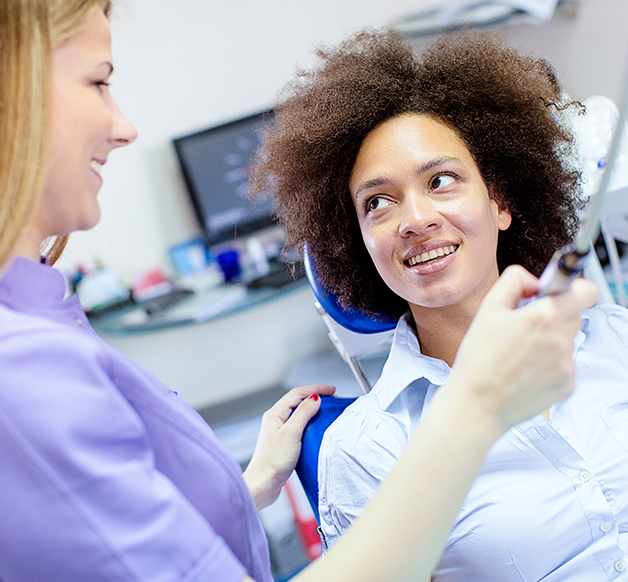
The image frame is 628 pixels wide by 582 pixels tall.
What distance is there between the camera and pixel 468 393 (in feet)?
1.73

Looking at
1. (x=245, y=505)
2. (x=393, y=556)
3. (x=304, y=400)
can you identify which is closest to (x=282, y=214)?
(x=304, y=400)

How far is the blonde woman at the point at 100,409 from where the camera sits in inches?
18.2

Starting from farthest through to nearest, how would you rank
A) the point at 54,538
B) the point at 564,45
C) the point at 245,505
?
1. the point at 564,45
2. the point at 245,505
3. the point at 54,538

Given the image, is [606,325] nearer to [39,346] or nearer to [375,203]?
[375,203]

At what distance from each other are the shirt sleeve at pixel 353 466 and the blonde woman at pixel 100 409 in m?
0.36

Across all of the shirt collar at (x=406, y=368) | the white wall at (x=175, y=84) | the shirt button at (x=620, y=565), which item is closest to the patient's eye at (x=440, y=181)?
the shirt collar at (x=406, y=368)

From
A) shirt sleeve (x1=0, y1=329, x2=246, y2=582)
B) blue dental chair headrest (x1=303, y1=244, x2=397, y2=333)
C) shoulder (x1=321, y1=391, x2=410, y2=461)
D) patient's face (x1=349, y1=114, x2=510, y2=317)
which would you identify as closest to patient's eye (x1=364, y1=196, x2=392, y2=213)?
patient's face (x1=349, y1=114, x2=510, y2=317)

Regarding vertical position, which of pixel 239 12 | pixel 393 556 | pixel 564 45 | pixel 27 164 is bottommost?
pixel 393 556

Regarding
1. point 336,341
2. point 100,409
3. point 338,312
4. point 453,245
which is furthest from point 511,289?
point 336,341

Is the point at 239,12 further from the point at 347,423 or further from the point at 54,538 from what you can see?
the point at 54,538

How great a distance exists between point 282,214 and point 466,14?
1767 mm

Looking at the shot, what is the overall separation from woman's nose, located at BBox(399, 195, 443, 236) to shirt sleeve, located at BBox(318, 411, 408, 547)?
1.08 ft

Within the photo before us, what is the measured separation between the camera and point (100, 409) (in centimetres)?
49

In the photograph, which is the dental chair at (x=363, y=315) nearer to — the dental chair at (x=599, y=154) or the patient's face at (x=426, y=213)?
the dental chair at (x=599, y=154)
